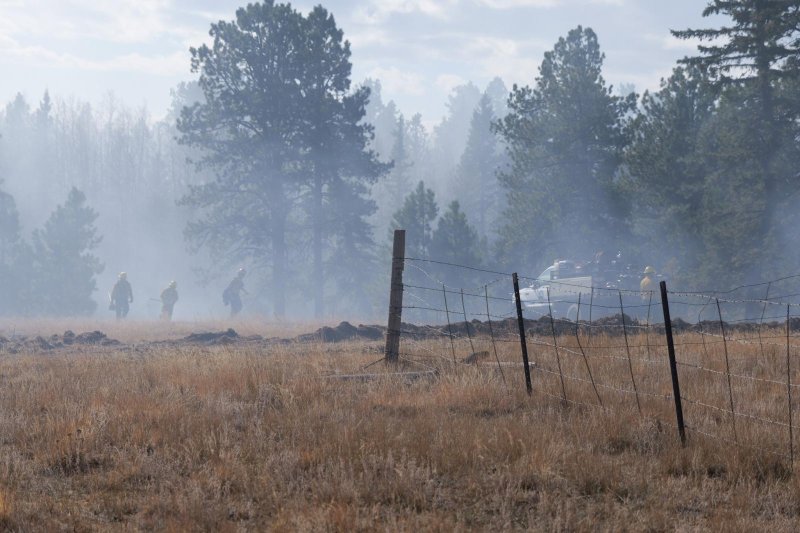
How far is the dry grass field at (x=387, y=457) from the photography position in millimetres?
5293

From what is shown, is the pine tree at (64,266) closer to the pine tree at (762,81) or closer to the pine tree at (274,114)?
the pine tree at (274,114)

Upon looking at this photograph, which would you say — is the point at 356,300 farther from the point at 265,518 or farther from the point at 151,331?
the point at 265,518

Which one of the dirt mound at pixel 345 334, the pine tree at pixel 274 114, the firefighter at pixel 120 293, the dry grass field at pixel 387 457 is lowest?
the dry grass field at pixel 387 457

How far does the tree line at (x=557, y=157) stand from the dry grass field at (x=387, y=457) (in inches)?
707

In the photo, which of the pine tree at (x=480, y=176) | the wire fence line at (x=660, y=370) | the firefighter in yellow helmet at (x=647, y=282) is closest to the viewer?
the wire fence line at (x=660, y=370)

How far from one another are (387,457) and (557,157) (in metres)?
29.4

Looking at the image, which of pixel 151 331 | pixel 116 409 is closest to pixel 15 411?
pixel 116 409

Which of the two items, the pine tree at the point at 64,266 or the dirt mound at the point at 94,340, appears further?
the pine tree at the point at 64,266

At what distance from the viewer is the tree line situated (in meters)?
25.7

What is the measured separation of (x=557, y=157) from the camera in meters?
34.4

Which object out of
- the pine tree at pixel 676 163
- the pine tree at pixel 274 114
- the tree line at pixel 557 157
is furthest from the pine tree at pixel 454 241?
the pine tree at pixel 676 163

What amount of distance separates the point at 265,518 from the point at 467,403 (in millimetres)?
3471

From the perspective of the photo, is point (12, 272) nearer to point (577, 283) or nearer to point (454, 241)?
point (454, 241)

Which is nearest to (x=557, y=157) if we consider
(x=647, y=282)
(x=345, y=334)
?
(x=647, y=282)
